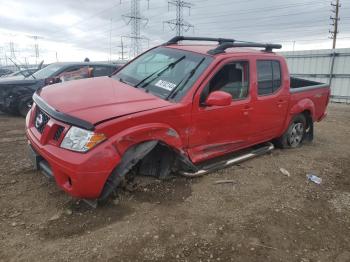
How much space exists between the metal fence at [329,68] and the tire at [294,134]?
36.9ft

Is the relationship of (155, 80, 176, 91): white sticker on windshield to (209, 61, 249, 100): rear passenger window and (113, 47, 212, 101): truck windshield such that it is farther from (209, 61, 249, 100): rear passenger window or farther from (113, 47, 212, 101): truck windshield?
(209, 61, 249, 100): rear passenger window

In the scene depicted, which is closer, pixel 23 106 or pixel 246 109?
pixel 246 109

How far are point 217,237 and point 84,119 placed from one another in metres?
1.70

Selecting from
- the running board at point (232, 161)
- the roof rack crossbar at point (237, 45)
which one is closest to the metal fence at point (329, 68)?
the roof rack crossbar at point (237, 45)

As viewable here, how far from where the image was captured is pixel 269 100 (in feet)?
16.5

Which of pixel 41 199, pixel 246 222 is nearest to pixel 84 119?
pixel 41 199

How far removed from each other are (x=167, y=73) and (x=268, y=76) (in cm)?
180

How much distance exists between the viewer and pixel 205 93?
157 inches

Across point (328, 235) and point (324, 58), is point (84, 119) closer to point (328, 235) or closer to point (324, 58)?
point (328, 235)

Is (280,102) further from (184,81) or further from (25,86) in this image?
(25,86)

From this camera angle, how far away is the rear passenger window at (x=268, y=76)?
4.89 metres

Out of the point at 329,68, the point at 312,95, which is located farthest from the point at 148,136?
the point at 329,68

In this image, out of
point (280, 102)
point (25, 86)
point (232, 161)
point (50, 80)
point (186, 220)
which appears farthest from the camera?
point (50, 80)

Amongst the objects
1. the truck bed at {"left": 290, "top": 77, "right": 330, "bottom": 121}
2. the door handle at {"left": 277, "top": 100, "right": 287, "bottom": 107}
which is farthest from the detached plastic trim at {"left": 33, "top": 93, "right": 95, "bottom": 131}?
the truck bed at {"left": 290, "top": 77, "right": 330, "bottom": 121}
